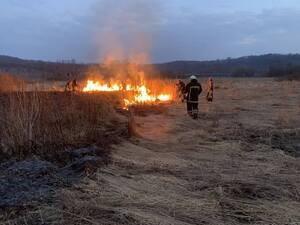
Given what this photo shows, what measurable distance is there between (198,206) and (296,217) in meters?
1.38

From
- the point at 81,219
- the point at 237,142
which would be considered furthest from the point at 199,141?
the point at 81,219

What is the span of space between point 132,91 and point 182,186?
21.5 meters

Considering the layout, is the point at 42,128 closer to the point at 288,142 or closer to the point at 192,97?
the point at 288,142

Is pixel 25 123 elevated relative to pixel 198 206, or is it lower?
elevated

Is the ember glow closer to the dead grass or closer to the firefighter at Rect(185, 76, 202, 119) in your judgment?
the firefighter at Rect(185, 76, 202, 119)

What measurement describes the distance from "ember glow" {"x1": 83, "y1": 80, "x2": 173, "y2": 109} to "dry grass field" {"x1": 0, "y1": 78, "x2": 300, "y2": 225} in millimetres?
11235

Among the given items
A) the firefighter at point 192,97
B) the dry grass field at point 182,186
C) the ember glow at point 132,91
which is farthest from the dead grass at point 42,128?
the ember glow at point 132,91

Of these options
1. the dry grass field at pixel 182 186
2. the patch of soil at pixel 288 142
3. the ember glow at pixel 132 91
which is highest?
the ember glow at pixel 132 91

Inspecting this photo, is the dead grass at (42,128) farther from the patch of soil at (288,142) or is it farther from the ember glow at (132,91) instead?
the ember glow at (132,91)

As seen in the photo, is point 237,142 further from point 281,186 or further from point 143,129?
point 281,186

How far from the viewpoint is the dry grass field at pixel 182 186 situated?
7504mm

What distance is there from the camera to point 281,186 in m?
10.3

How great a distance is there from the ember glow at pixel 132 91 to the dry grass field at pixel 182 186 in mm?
11235

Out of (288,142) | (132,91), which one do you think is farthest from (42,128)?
(132,91)
